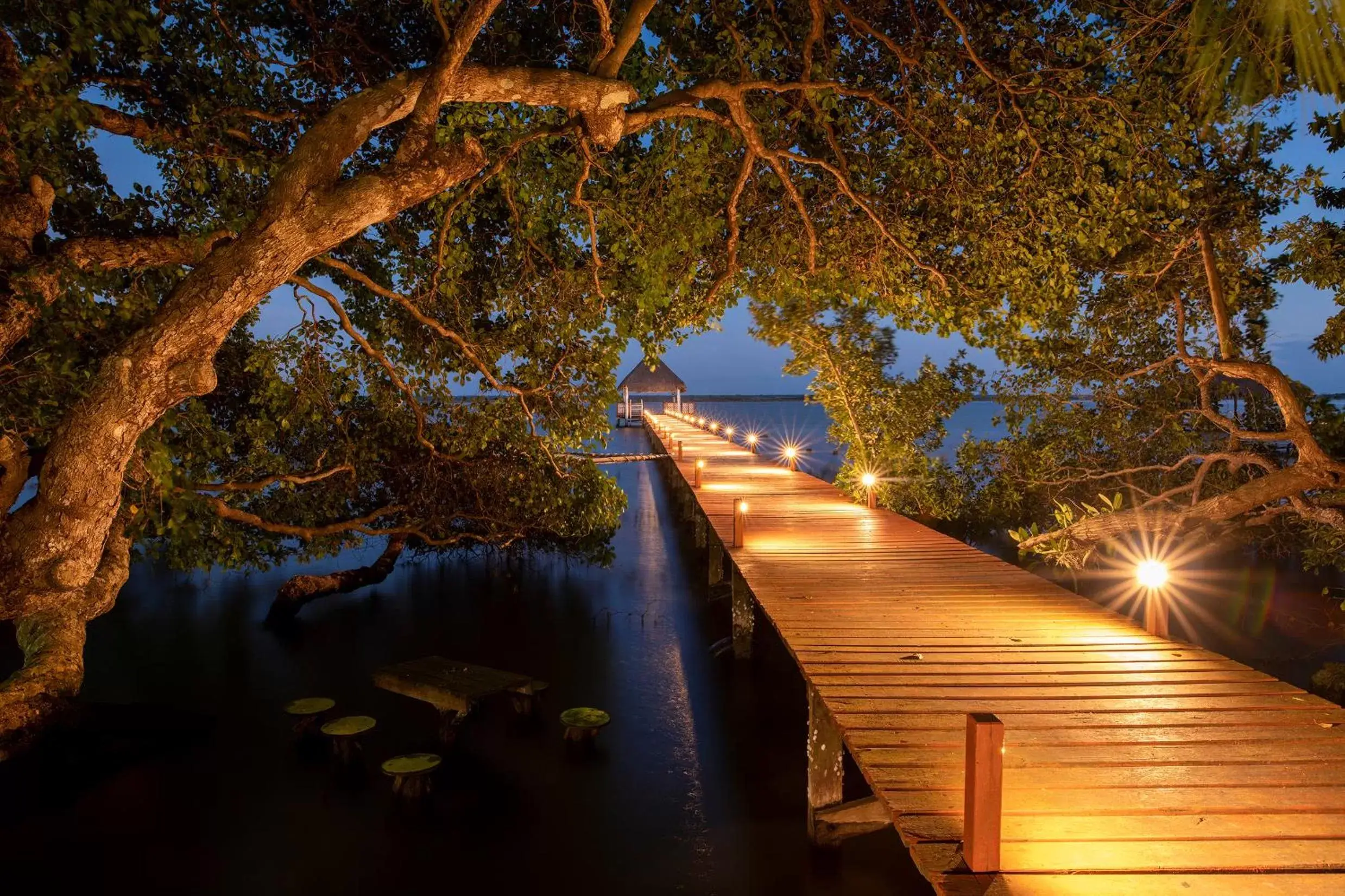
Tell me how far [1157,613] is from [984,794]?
151 inches

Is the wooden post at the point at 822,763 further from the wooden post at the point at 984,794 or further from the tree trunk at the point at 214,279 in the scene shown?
the tree trunk at the point at 214,279

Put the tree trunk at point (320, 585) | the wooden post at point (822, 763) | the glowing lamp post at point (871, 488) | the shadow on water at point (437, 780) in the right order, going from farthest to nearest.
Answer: the glowing lamp post at point (871, 488) < the tree trunk at point (320, 585) < the shadow on water at point (437, 780) < the wooden post at point (822, 763)

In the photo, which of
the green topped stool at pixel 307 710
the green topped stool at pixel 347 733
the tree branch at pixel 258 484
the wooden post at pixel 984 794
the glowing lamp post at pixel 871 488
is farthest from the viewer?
the glowing lamp post at pixel 871 488

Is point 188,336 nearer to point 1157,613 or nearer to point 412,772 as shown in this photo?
point 412,772

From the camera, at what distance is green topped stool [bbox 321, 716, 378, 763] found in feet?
24.0

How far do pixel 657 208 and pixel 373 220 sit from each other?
2697 mm

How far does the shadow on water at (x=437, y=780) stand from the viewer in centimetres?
620

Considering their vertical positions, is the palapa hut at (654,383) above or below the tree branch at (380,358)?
above

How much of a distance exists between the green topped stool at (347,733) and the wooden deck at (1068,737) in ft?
12.7

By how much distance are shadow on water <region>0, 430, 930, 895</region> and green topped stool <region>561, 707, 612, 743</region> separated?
182 millimetres

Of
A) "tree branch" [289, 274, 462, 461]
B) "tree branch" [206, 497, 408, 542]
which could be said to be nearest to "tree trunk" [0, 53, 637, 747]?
"tree branch" [289, 274, 462, 461]

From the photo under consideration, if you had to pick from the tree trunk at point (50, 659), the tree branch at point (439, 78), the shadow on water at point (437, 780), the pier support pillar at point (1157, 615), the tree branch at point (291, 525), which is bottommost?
the shadow on water at point (437, 780)

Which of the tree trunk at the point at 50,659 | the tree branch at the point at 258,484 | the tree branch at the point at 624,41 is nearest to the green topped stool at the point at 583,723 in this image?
the tree branch at the point at 258,484

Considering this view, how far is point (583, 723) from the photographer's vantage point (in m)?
7.87
